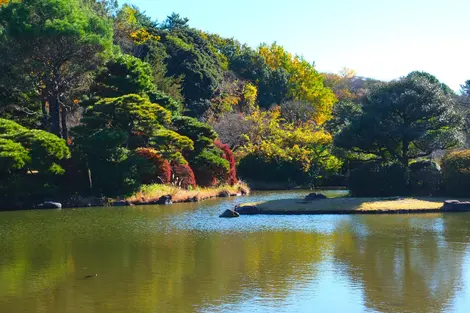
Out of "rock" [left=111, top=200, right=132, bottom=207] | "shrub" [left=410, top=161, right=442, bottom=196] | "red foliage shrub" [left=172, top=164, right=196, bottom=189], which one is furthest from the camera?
"red foliage shrub" [left=172, top=164, right=196, bottom=189]

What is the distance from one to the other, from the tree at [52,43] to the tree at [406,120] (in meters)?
14.1

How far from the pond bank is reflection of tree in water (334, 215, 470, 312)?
77.8 inches

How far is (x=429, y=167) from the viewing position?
28.6 meters

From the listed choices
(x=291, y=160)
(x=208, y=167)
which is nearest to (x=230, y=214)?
(x=208, y=167)

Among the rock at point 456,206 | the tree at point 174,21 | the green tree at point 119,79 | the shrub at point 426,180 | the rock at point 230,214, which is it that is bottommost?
the rock at point 230,214

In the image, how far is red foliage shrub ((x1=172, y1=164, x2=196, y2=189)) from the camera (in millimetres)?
32375

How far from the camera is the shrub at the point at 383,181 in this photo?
2772 centimetres

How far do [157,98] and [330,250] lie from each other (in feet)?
69.0

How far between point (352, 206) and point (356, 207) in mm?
212

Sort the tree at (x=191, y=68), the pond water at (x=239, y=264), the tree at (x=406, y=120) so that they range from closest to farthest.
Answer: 1. the pond water at (x=239, y=264)
2. the tree at (x=406, y=120)
3. the tree at (x=191, y=68)

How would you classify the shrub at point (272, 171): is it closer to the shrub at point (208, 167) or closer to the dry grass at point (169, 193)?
the shrub at point (208, 167)

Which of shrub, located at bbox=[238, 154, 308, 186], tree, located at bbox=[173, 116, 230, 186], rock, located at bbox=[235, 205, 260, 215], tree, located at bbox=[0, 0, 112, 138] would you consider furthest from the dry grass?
shrub, located at bbox=[238, 154, 308, 186]

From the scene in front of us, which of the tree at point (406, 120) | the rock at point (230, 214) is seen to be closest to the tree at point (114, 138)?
the rock at point (230, 214)

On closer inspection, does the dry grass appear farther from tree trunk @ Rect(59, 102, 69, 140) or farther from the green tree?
tree trunk @ Rect(59, 102, 69, 140)
